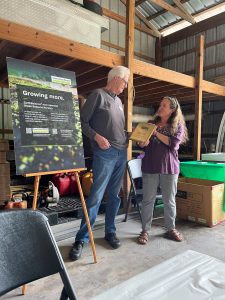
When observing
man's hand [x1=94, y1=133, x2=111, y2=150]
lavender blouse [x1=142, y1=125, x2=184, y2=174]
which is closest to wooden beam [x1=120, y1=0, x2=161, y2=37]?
lavender blouse [x1=142, y1=125, x2=184, y2=174]

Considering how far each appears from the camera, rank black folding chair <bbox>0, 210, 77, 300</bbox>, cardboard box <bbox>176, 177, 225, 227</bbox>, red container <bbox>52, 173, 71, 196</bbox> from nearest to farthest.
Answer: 1. black folding chair <bbox>0, 210, 77, 300</bbox>
2. cardboard box <bbox>176, 177, 225, 227</bbox>
3. red container <bbox>52, 173, 71, 196</bbox>

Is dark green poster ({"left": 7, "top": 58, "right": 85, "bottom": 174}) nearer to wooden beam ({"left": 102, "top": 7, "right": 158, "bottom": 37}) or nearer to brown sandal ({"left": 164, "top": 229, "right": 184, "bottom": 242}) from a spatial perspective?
brown sandal ({"left": 164, "top": 229, "right": 184, "bottom": 242})

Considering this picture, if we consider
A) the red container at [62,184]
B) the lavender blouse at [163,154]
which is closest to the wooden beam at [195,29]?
the lavender blouse at [163,154]

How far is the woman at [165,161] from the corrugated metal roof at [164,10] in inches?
233

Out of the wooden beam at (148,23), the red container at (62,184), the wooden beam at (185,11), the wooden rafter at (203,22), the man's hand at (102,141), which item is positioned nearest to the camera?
the man's hand at (102,141)

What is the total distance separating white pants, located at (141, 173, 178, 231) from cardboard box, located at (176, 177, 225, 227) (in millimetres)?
600

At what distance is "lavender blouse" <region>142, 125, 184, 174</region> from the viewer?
2609 mm

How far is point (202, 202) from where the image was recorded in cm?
317

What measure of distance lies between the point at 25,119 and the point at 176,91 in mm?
3760

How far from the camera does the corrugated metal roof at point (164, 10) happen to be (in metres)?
7.19

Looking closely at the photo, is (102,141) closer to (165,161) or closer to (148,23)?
(165,161)

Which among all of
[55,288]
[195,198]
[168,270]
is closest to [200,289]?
[168,270]

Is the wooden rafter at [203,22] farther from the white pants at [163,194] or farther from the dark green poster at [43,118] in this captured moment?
the dark green poster at [43,118]

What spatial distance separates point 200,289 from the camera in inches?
33.9
